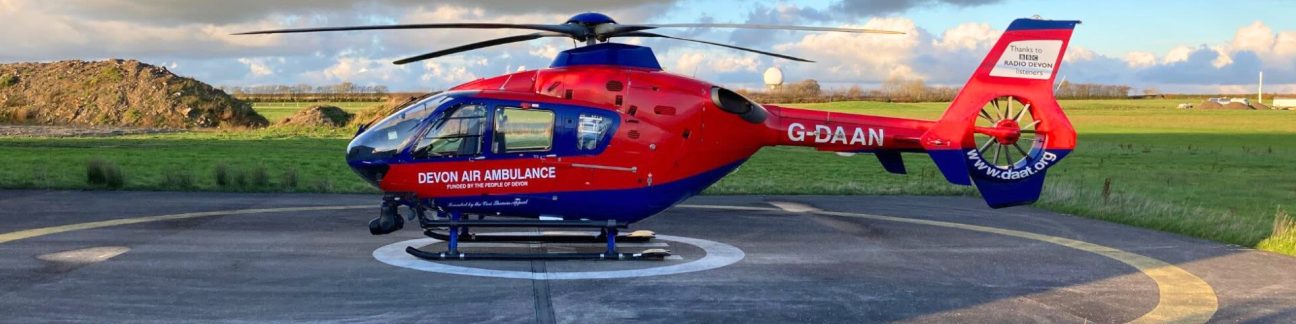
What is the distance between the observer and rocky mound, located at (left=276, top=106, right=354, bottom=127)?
69.3 meters

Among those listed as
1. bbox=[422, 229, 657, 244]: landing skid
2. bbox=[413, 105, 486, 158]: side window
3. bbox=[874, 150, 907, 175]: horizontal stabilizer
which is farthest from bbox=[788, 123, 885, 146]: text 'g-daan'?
bbox=[413, 105, 486, 158]: side window

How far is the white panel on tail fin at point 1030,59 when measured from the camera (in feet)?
47.2

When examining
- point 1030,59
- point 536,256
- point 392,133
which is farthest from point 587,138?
point 1030,59

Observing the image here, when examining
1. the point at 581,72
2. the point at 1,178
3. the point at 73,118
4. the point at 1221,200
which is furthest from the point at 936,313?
the point at 73,118

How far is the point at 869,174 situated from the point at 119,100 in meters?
57.9

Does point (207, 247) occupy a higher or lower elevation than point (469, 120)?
lower

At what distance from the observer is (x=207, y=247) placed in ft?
44.3

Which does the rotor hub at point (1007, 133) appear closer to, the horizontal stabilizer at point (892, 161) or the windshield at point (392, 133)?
the horizontal stabilizer at point (892, 161)

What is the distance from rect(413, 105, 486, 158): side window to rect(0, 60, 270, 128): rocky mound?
62731 millimetres

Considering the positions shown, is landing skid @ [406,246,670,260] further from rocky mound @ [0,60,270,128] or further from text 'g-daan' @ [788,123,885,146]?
rocky mound @ [0,60,270,128]

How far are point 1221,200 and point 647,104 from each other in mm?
20252

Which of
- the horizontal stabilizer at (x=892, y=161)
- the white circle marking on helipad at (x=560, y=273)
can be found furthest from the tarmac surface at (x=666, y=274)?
the horizontal stabilizer at (x=892, y=161)

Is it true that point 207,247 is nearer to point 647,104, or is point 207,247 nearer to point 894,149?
point 647,104

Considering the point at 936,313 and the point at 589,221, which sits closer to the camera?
the point at 936,313
